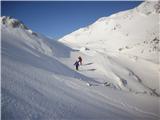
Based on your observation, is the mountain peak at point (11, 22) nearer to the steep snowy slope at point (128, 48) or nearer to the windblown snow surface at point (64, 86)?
the windblown snow surface at point (64, 86)

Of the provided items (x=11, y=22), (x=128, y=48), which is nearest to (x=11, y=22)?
(x=11, y=22)

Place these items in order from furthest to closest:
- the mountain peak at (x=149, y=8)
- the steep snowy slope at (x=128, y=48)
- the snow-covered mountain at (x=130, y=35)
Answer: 1. the mountain peak at (x=149, y=8)
2. the snow-covered mountain at (x=130, y=35)
3. the steep snowy slope at (x=128, y=48)

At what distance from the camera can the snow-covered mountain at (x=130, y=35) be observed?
75438 millimetres

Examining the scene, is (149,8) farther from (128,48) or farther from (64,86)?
(64,86)

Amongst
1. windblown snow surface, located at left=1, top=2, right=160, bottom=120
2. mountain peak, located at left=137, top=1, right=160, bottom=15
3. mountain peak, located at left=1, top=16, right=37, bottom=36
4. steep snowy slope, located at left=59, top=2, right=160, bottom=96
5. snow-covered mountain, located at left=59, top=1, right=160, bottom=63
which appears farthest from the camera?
mountain peak, located at left=137, top=1, right=160, bottom=15

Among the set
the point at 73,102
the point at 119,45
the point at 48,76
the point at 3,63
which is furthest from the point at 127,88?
the point at 119,45

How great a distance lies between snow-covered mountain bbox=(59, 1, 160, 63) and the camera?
247 feet

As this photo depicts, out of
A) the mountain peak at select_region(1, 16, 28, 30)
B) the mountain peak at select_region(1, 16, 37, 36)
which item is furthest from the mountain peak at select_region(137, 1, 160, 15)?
the mountain peak at select_region(1, 16, 28, 30)

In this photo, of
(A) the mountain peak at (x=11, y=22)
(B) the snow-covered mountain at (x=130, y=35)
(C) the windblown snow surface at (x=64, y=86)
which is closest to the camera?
(C) the windblown snow surface at (x=64, y=86)

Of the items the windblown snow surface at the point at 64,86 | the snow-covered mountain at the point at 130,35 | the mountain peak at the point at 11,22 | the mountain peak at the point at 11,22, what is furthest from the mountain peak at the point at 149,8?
the mountain peak at the point at 11,22

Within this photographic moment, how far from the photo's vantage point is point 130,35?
318ft

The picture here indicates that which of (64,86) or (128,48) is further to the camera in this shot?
(128,48)

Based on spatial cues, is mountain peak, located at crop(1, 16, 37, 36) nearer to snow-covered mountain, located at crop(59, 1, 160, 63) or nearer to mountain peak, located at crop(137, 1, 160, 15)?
snow-covered mountain, located at crop(59, 1, 160, 63)

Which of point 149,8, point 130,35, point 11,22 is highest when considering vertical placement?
point 149,8
